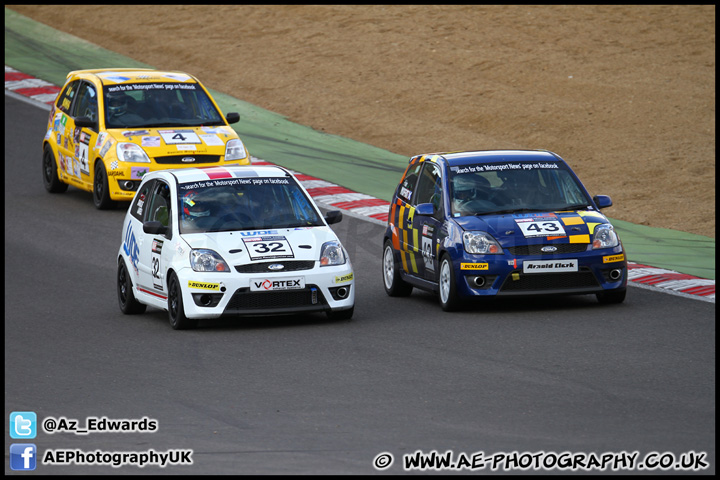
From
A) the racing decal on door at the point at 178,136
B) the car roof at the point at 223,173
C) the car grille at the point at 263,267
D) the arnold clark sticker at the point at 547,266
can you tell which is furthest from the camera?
the racing decal on door at the point at 178,136

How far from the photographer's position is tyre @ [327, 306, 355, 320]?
13047mm

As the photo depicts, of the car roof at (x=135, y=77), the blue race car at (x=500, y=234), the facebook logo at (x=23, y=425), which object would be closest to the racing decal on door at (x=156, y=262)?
the blue race car at (x=500, y=234)

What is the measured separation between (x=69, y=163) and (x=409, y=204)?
7.75 metres

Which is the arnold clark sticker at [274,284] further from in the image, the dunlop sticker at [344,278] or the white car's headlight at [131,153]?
the white car's headlight at [131,153]

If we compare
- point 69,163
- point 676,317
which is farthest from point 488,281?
point 69,163

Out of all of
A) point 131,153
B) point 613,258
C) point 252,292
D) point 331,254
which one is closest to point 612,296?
point 613,258

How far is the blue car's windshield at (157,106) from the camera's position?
19.9 meters

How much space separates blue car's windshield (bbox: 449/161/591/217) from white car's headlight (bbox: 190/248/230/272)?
2614 mm

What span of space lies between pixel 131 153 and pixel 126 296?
17.8 ft

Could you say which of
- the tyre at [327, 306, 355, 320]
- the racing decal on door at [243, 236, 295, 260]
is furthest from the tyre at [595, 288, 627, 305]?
the racing decal on door at [243, 236, 295, 260]

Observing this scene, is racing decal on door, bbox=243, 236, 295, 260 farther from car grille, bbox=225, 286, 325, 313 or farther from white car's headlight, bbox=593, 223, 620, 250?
white car's headlight, bbox=593, 223, 620, 250

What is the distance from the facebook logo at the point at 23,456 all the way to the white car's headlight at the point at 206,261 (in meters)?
4.70

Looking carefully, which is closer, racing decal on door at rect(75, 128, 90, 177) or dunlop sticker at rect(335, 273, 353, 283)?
dunlop sticker at rect(335, 273, 353, 283)

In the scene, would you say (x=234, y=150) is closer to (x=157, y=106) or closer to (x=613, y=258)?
(x=157, y=106)
